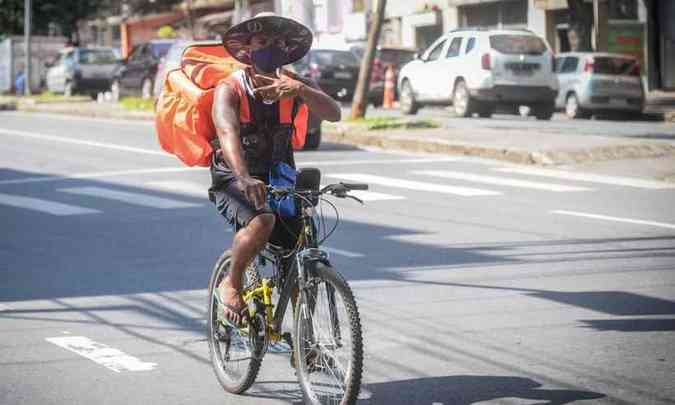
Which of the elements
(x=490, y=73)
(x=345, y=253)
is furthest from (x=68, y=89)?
(x=345, y=253)

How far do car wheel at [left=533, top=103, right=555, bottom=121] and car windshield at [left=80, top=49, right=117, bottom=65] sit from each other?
21.1m

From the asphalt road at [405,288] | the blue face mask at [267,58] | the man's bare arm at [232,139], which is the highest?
the blue face mask at [267,58]

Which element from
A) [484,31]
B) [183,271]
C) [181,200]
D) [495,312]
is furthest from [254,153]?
[484,31]

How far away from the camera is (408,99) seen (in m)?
29.7

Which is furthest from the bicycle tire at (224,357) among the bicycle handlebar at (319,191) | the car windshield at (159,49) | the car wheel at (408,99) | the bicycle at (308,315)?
the car windshield at (159,49)

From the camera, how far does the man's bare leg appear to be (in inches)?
223

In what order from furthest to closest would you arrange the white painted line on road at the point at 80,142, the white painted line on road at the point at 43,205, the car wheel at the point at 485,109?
the car wheel at the point at 485,109 < the white painted line on road at the point at 80,142 < the white painted line on road at the point at 43,205

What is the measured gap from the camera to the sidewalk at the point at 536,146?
1733 cm

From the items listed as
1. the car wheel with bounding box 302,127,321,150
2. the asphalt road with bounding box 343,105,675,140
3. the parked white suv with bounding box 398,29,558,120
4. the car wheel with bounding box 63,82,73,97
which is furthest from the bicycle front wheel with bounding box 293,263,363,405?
the car wheel with bounding box 63,82,73,97

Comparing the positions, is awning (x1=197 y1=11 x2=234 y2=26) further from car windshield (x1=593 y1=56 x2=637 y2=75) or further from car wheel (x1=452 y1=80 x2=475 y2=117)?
car wheel (x1=452 y1=80 x2=475 y2=117)

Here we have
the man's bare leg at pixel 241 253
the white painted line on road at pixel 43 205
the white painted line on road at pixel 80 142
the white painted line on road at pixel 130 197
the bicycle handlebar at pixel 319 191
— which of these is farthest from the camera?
the white painted line on road at pixel 80 142

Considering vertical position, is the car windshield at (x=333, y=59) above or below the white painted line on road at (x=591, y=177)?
above

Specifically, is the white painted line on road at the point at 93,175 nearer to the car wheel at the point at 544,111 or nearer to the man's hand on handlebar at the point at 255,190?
the man's hand on handlebar at the point at 255,190

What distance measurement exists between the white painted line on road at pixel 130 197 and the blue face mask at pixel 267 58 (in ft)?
25.5
